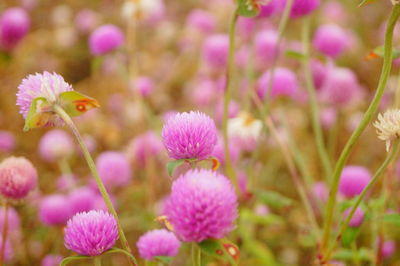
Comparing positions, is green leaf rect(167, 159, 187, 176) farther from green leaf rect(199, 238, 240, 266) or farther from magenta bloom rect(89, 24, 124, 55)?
magenta bloom rect(89, 24, 124, 55)

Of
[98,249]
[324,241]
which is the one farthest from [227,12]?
[98,249]

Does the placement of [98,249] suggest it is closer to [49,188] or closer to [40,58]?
[49,188]

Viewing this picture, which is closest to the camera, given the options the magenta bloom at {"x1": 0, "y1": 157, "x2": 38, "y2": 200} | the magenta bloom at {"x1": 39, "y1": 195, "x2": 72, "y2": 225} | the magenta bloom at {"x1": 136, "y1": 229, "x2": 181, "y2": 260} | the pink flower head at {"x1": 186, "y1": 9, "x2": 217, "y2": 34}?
the magenta bloom at {"x1": 136, "y1": 229, "x2": 181, "y2": 260}

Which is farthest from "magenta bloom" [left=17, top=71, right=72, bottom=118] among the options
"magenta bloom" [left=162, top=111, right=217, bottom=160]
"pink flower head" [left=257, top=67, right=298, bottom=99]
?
"pink flower head" [left=257, top=67, right=298, bottom=99]

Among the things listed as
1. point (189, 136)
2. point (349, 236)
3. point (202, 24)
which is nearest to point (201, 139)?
point (189, 136)

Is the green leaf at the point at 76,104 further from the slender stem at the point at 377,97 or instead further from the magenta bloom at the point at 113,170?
the magenta bloom at the point at 113,170

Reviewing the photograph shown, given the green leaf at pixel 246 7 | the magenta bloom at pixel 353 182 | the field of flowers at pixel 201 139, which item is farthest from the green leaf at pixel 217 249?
the magenta bloom at pixel 353 182
